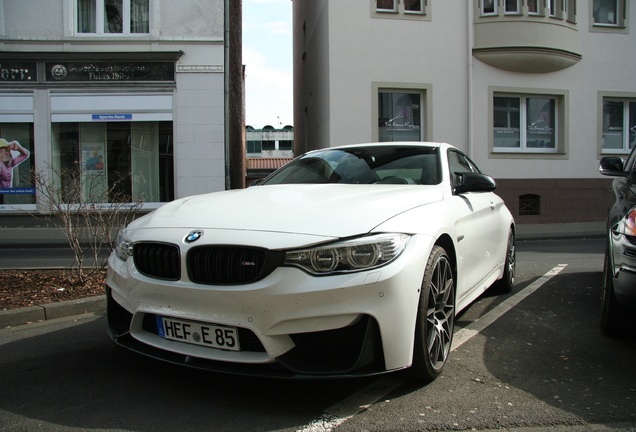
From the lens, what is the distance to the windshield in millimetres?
4117

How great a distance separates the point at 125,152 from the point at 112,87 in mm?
1848

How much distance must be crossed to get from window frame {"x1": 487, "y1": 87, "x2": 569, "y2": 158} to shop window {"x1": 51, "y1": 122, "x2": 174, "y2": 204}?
960 cm

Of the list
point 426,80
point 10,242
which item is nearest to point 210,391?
point 10,242

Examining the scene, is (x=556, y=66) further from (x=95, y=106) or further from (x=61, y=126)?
(x=61, y=126)

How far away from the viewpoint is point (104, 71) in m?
14.5

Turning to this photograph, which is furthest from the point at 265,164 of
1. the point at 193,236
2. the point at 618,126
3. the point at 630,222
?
the point at 193,236

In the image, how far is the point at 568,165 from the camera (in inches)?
623

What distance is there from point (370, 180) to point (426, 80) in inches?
459

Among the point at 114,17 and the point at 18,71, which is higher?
the point at 114,17

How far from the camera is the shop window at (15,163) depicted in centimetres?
1468

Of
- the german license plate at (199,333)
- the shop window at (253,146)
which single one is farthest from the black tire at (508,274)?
the shop window at (253,146)

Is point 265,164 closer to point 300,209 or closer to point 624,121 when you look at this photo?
point 624,121

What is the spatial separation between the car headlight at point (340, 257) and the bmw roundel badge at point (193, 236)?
20.4 inches

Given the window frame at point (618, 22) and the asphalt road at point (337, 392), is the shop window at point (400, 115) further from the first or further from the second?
the asphalt road at point (337, 392)
